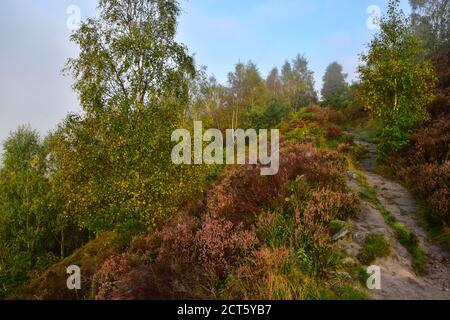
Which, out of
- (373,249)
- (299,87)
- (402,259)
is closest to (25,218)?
(373,249)

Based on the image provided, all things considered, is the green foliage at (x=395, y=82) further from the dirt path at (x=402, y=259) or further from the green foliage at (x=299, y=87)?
the green foliage at (x=299, y=87)

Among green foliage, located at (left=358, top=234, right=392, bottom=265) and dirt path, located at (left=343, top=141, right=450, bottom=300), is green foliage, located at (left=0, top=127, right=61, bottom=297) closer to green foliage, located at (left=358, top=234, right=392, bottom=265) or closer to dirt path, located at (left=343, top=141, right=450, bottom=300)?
dirt path, located at (left=343, top=141, right=450, bottom=300)

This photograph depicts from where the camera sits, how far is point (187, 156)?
12750 millimetres

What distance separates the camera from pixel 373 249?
8.14 m

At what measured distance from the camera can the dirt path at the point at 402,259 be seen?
6.95 metres

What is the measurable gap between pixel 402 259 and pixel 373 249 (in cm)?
83

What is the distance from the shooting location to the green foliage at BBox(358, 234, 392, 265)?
791 cm

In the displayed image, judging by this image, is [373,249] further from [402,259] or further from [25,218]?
[25,218]

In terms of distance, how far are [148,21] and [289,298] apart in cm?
Answer: 1189

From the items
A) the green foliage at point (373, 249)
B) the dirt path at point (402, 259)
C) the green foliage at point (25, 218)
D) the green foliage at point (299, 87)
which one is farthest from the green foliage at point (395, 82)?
the green foliage at point (299, 87)

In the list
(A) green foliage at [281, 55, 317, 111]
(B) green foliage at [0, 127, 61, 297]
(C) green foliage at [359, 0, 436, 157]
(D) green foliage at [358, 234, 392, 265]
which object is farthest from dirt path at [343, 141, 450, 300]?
(A) green foliage at [281, 55, 317, 111]

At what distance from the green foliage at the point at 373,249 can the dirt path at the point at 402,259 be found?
0.12 meters

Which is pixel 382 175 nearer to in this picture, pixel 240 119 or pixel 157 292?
pixel 157 292
